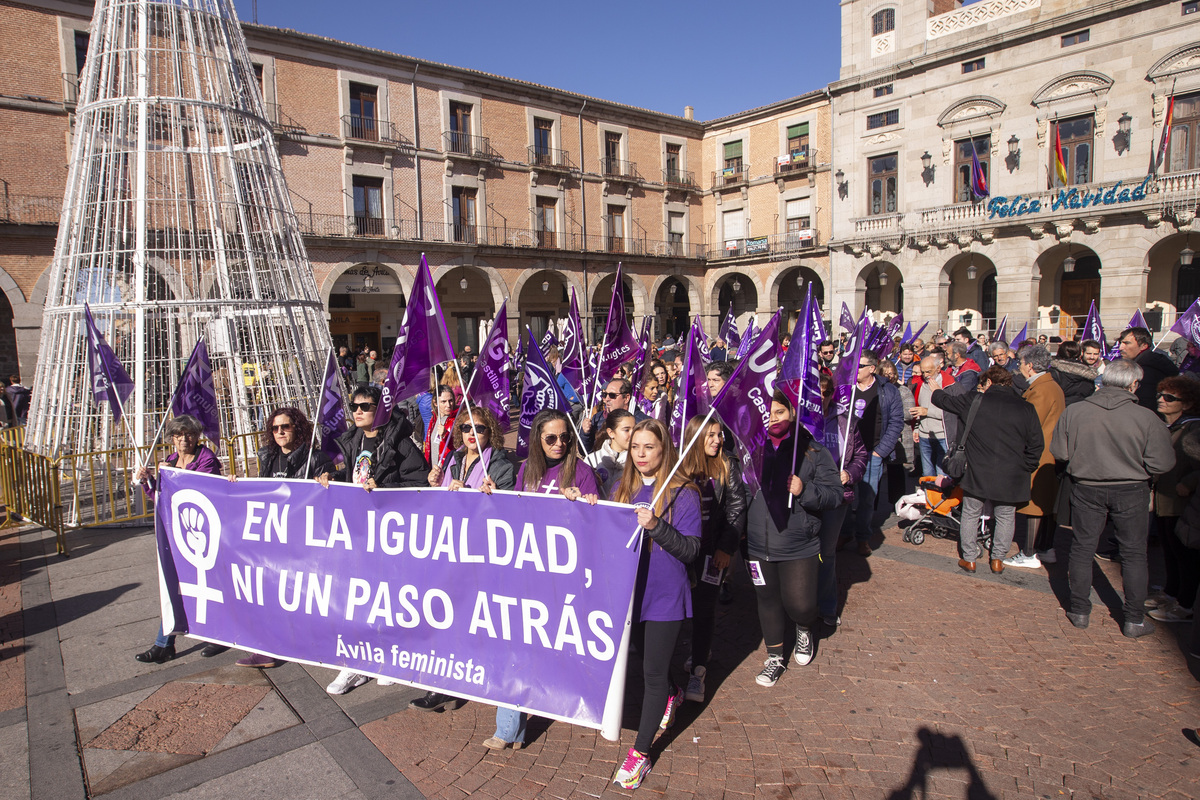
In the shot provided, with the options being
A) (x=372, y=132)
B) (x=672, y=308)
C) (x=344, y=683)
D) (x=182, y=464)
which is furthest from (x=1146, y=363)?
(x=672, y=308)

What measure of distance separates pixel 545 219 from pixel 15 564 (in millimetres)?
24339

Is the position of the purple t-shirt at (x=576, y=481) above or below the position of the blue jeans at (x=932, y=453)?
above

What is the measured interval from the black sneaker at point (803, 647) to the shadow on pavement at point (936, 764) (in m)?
0.86

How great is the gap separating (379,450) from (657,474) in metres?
2.51

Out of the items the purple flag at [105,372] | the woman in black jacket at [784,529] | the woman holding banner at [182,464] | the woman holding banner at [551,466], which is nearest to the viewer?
the woman holding banner at [551,466]

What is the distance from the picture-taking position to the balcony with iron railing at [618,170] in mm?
30250

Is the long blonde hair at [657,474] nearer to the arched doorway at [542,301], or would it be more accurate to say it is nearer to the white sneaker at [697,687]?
the white sneaker at [697,687]

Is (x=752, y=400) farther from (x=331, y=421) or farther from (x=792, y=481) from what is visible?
(x=331, y=421)

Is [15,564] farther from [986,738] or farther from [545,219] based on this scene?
[545,219]

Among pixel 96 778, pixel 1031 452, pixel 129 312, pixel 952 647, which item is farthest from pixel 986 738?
pixel 129 312

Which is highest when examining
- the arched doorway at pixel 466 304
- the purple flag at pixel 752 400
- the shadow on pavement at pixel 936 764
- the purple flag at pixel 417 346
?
the arched doorway at pixel 466 304

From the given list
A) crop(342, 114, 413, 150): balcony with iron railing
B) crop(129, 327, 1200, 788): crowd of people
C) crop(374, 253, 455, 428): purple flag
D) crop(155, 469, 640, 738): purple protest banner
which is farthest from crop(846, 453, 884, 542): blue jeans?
crop(342, 114, 413, 150): balcony with iron railing

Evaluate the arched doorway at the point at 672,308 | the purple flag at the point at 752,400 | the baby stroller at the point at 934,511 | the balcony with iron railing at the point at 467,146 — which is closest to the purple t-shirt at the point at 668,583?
the purple flag at the point at 752,400

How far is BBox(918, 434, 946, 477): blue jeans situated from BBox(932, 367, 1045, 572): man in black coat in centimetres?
228
